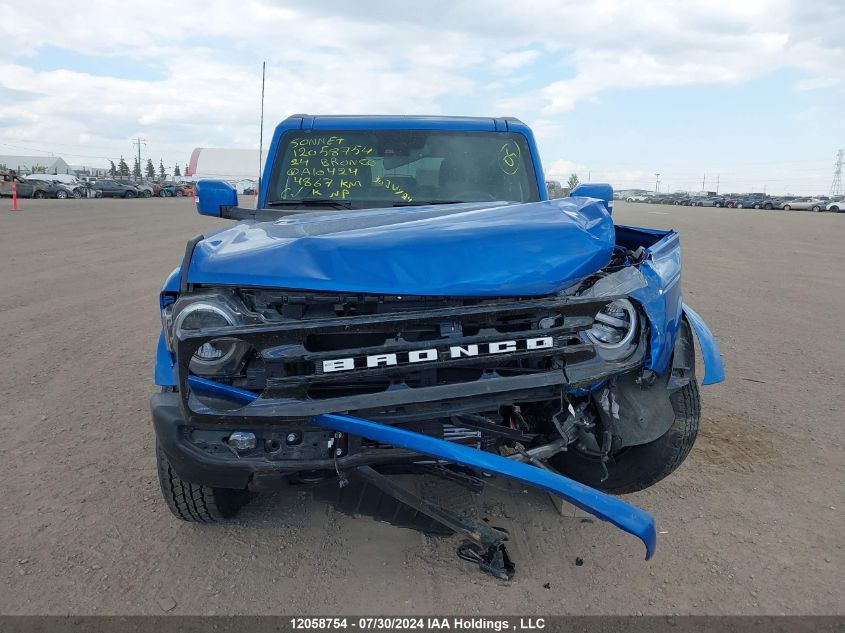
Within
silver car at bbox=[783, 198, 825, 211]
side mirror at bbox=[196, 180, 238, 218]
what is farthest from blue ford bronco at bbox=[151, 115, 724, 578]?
silver car at bbox=[783, 198, 825, 211]

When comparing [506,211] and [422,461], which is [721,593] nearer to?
[422,461]

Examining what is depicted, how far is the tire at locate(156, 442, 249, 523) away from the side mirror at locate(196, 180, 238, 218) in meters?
1.69

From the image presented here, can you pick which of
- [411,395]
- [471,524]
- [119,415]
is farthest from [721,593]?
[119,415]

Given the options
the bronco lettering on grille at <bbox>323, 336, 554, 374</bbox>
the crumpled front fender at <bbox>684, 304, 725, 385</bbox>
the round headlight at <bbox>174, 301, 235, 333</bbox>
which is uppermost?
the round headlight at <bbox>174, 301, 235, 333</bbox>

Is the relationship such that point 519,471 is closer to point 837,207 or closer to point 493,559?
point 493,559

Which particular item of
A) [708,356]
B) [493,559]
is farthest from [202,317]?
[708,356]

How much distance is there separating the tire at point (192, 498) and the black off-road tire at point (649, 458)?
1.66 meters

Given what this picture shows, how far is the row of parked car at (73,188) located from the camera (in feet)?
118

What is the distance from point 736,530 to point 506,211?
1903 millimetres

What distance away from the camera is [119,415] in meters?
4.31

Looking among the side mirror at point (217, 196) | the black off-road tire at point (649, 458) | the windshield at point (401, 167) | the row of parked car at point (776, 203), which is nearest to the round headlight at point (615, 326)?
the black off-road tire at point (649, 458)

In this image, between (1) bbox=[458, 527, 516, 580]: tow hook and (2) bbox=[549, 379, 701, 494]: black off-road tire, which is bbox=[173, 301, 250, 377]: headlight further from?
(2) bbox=[549, 379, 701, 494]: black off-road tire

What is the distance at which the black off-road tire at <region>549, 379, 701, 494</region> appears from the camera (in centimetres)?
289

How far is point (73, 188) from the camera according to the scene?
1550 inches
